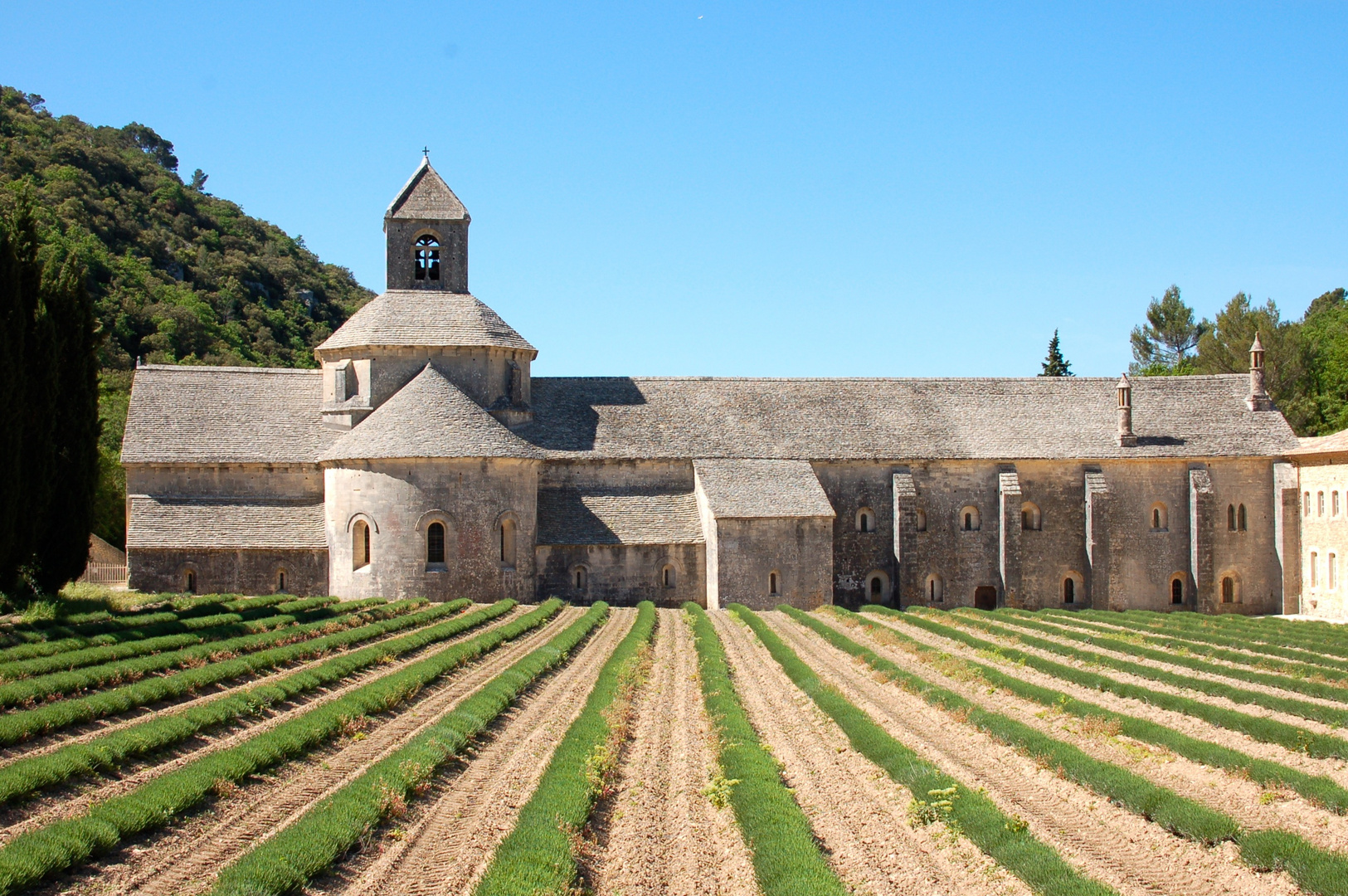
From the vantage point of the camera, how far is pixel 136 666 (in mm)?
21109

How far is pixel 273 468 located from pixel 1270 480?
39071 millimetres

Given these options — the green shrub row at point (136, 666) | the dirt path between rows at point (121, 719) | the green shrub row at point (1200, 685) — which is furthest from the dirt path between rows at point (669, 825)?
the green shrub row at point (1200, 685)

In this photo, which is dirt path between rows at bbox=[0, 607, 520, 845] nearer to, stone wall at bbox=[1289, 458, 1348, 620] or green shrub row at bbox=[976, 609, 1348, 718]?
green shrub row at bbox=[976, 609, 1348, 718]

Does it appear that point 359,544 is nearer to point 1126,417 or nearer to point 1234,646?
point 1234,646

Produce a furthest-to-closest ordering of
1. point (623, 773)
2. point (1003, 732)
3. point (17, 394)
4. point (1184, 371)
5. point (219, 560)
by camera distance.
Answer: point (1184, 371) < point (219, 560) < point (17, 394) < point (1003, 732) < point (623, 773)

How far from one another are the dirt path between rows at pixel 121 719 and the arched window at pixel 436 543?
44.4ft

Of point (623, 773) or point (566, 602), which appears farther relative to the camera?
point (566, 602)

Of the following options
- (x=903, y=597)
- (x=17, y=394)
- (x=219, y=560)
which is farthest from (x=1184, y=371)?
(x=17, y=394)

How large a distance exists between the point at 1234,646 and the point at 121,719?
2598 cm

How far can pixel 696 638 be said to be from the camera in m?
29.6

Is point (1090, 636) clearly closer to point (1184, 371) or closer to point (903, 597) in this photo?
point (903, 597)

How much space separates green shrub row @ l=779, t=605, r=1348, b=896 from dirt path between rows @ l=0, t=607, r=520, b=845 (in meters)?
11.5

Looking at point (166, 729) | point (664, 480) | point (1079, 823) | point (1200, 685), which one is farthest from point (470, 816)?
point (664, 480)

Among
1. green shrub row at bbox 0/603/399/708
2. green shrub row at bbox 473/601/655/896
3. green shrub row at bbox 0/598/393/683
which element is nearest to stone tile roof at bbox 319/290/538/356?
green shrub row at bbox 0/598/393/683
